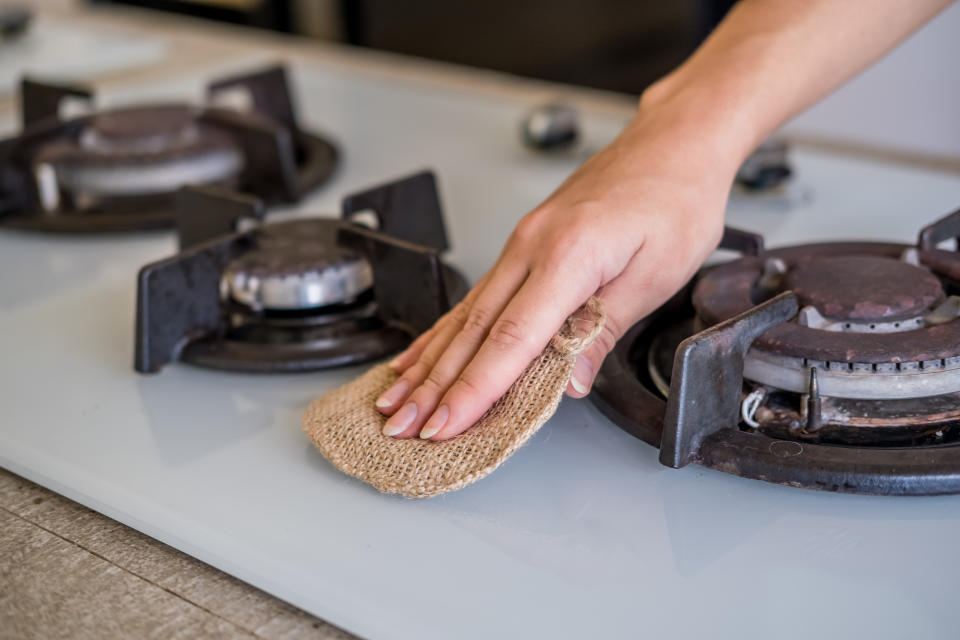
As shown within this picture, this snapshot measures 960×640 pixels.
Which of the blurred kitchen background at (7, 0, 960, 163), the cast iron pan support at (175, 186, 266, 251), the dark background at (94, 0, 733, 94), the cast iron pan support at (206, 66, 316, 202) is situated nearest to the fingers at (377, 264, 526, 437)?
the cast iron pan support at (175, 186, 266, 251)

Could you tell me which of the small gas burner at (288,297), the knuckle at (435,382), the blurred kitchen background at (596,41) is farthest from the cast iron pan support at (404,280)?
the blurred kitchen background at (596,41)

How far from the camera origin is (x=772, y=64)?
0.67 meters

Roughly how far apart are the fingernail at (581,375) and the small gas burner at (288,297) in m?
0.13

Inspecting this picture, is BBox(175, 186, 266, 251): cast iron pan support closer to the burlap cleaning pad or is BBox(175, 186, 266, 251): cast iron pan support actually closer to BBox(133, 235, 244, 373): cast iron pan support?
BBox(133, 235, 244, 373): cast iron pan support

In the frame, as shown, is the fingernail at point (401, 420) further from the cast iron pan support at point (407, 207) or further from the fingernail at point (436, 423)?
the cast iron pan support at point (407, 207)

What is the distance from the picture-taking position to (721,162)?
25.3 inches

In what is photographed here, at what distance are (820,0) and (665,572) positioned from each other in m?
0.45

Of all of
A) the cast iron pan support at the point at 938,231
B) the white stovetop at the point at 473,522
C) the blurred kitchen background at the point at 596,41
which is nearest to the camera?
the white stovetop at the point at 473,522

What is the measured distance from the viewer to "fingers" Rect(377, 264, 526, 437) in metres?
0.54

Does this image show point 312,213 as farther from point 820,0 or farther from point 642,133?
point 820,0

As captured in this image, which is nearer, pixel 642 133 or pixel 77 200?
pixel 642 133

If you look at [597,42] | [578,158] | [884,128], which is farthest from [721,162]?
[597,42]

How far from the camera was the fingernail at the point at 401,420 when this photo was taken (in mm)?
531

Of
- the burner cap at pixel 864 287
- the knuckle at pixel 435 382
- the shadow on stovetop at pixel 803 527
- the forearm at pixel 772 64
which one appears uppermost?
the forearm at pixel 772 64
